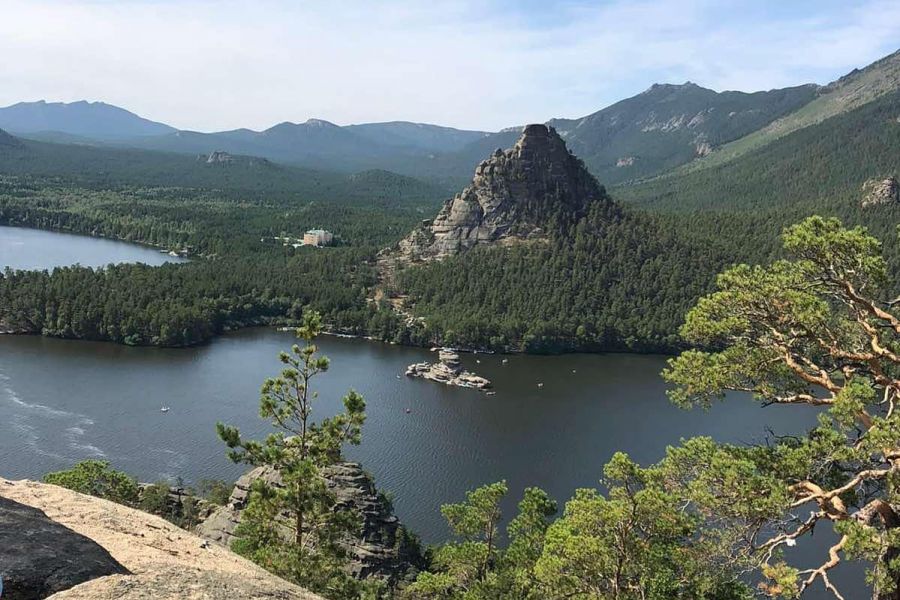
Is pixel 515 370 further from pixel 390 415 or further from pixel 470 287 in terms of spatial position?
pixel 470 287

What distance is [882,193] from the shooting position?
399 ft

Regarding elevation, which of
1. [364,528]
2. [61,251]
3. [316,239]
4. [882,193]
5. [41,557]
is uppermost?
[882,193]

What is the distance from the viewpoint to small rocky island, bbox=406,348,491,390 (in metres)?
71.6

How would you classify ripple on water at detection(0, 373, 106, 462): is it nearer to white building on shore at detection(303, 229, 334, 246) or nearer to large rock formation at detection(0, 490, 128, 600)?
large rock formation at detection(0, 490, 128, 600)

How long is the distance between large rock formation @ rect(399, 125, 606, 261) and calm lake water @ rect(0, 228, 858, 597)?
3645cm

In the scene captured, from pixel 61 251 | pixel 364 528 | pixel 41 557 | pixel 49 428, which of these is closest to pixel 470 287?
pixel 49 428

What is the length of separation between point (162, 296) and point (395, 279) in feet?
119

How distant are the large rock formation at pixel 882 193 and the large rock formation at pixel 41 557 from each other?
13696 cm

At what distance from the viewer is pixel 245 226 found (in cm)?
17100

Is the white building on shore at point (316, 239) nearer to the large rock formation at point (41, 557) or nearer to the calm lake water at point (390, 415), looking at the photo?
the calm lake water at point (390, 415)

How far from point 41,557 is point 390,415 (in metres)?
53.6

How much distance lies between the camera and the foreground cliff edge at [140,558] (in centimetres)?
793

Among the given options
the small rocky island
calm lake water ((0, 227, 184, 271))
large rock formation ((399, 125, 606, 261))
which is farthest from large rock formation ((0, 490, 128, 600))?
calm lake water ((0, 227, 184, 271))

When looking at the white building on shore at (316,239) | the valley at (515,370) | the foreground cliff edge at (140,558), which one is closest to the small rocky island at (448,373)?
the valley at (515,370)
